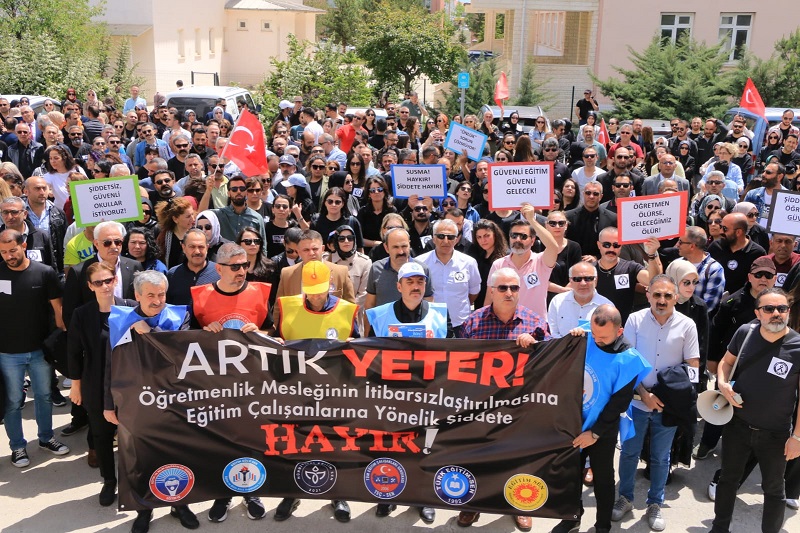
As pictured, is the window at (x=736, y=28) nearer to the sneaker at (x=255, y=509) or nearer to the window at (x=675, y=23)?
the window at (x=675, y=23)

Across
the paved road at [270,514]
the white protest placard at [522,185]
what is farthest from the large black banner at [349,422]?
the white protest placard at [522,185]

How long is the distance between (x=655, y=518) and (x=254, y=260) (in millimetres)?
3951

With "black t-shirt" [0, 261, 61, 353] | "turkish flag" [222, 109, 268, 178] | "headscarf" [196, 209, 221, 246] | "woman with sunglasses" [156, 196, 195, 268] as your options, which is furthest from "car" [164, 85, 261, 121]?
"black t-shirt" [0, 261, 61, 353]

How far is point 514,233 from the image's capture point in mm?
6965

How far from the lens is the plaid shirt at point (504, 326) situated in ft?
18.8

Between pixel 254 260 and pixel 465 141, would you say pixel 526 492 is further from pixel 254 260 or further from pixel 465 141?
pixel 465 141

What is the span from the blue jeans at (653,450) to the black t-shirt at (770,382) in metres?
0.60

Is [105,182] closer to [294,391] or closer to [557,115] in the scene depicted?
[294,391]

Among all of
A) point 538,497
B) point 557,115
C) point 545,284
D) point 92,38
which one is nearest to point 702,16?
point 557,115

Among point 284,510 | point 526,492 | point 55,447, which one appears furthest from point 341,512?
point 55,447

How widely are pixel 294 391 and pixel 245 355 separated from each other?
41cm

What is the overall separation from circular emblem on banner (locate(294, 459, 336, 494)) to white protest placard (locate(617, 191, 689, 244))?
11.2ft

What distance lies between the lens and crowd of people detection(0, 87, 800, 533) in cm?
560

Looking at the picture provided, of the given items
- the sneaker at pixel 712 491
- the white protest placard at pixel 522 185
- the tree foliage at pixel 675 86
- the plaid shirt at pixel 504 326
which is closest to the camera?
the plaid shirt at pixel 504 326
